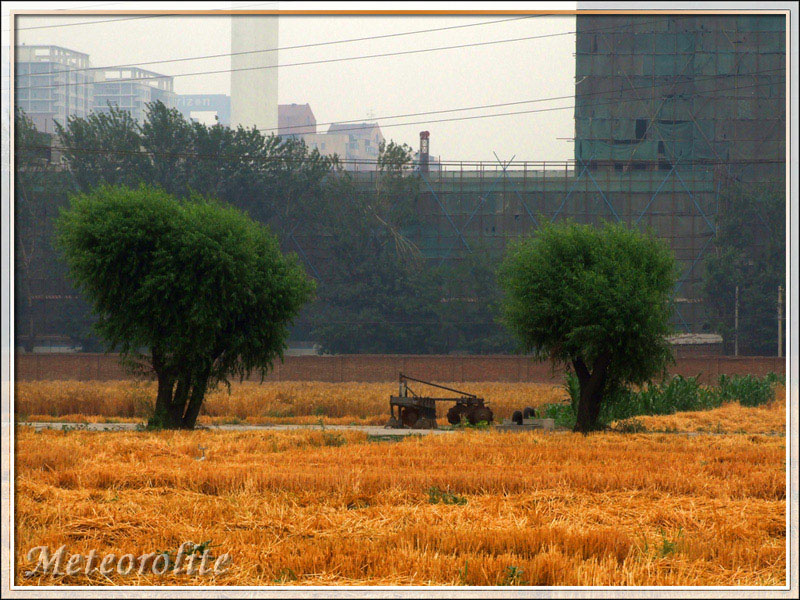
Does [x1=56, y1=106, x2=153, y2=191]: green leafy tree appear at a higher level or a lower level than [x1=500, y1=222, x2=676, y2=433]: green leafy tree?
higher

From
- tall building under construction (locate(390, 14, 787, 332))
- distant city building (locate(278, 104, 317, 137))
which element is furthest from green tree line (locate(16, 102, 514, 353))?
distant city building (locate(278, 104, 317, 137))

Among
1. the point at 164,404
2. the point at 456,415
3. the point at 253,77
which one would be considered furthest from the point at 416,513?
the point at 253,77

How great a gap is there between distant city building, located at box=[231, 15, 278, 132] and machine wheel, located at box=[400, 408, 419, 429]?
1867 inches

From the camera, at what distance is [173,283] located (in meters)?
23.6

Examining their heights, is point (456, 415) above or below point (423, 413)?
below

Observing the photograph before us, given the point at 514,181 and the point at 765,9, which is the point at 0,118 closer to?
the point at 765,9

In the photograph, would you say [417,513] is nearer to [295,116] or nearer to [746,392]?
[746,392]

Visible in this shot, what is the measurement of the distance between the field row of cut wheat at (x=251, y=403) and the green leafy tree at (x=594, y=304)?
861 centimetres

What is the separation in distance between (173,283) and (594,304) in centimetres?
1212

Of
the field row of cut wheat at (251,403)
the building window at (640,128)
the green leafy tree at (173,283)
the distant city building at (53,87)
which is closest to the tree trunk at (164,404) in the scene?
the green leafy tree at (173,283)

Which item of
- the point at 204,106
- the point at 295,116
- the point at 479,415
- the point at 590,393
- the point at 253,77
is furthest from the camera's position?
the point at 204,106

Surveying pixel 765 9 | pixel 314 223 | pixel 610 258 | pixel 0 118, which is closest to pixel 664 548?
pixel 765 9

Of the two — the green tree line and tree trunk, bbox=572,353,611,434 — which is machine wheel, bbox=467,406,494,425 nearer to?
tree trunk, bbox=572,353,611,434

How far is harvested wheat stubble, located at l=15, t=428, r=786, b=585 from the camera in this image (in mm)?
8344
